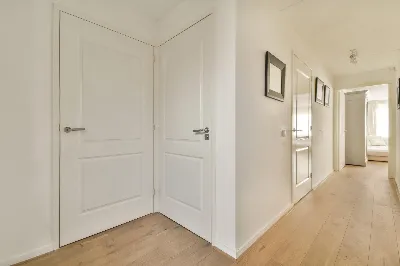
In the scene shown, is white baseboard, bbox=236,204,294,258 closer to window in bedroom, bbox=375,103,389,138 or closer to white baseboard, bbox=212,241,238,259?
white baseboard, bbox=212,241,238,259

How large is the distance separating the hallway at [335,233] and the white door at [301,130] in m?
0.24

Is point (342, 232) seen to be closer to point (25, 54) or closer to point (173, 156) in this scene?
point (173, 156)

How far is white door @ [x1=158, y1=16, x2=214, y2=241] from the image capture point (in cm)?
176

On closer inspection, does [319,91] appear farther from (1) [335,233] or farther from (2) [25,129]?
(2) [25,129]

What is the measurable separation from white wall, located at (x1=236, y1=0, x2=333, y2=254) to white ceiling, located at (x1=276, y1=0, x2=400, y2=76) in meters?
0.20

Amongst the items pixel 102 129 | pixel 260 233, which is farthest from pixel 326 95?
pixel 102 129

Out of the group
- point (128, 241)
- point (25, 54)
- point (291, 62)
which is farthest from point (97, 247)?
point (291, 62)

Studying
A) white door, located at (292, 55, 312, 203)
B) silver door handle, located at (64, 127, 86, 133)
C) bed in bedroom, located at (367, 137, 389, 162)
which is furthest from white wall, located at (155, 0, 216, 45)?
bed in bedroom, located at (367, 137, 389, 162)

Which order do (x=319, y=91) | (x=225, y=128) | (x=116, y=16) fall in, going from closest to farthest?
1. (x=225, y=128)
2. (x=116, y=16)
3. (x=319, y=91)

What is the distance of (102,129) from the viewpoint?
74.1 inches

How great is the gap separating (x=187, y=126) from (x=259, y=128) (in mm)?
703

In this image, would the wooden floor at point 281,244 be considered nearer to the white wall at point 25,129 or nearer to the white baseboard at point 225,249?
the white baseboard at point 225,249

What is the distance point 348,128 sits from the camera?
229 inches

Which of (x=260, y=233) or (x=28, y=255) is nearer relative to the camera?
(x=28, y=255)
